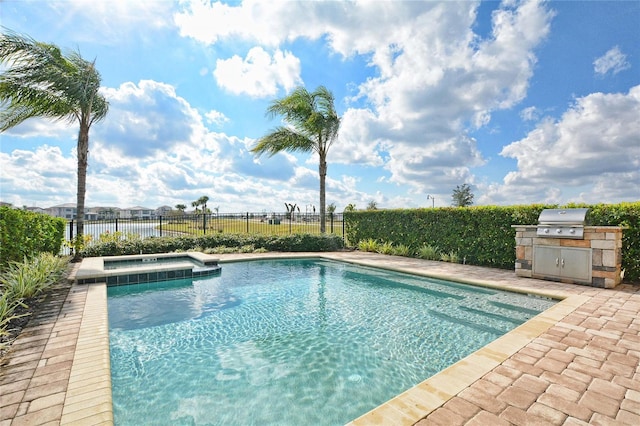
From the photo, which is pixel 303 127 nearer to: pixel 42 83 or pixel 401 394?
pixel 42 83

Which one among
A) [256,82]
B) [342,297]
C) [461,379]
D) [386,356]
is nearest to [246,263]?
[342,297]

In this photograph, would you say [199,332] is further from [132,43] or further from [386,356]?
[132,43]

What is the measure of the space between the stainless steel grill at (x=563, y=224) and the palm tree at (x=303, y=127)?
8.35 m

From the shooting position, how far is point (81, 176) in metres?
9.42

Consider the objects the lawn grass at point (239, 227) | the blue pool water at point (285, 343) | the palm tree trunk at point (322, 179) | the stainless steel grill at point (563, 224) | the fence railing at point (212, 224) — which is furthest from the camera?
the lawn grass at point (239, 227)

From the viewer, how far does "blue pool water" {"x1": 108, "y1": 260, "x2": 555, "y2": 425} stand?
8.14 ft

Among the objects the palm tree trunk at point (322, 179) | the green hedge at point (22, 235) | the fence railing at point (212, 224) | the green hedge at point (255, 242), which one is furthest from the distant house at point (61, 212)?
the palm tree trunk at point (322, 179)

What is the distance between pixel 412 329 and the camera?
413 cm

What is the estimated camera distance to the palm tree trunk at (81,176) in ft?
30.5

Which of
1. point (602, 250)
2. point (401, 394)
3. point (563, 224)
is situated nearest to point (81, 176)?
point (401, 394)

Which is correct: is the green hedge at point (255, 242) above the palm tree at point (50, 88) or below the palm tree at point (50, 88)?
Result: below

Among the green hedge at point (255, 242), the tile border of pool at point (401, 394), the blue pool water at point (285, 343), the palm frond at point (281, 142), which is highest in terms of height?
the palm frond at point (281, 142)

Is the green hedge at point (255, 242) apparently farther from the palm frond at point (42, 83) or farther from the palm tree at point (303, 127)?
the palm frond at point (42, 83)

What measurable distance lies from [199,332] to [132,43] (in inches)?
292
